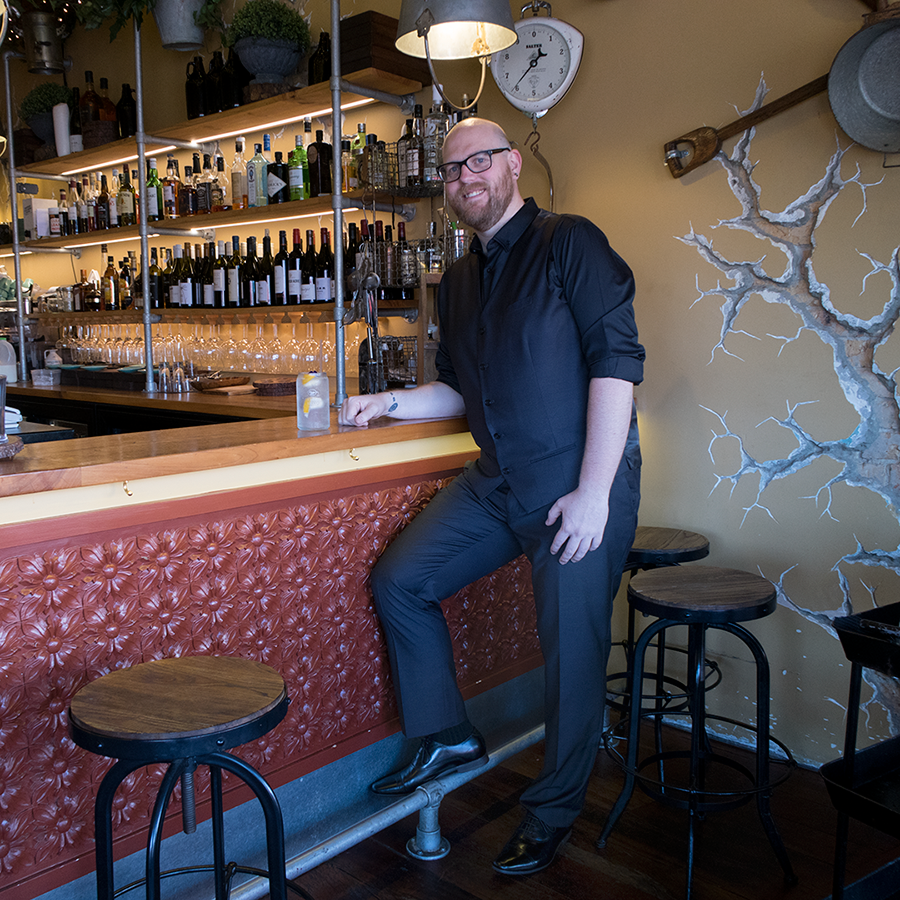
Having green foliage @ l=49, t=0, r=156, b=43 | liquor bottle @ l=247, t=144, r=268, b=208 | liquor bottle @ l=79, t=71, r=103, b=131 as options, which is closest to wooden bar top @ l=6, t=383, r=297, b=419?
liquor bottle @ l=247, t=144, r=268, b=208

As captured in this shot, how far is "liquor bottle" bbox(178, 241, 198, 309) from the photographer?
14.0 feet

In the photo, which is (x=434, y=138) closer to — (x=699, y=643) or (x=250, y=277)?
(x=250, y=277)

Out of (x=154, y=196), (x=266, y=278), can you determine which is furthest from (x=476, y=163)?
(x=154, y=196)

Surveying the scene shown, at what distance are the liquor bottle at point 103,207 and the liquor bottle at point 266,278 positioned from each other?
1.40 m

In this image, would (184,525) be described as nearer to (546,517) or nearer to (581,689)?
(546,517)

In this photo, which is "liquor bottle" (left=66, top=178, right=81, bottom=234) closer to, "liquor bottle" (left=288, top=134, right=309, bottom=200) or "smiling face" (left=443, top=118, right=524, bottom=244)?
"liquor bottle" (left=288, top=134, right=309, bottom=200)

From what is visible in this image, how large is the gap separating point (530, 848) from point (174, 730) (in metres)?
1.12

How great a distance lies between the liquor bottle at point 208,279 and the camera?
425cm

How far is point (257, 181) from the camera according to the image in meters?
3.90

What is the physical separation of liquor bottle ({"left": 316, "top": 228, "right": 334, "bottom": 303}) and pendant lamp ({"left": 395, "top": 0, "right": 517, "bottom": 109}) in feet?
4.66

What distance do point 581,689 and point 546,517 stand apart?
1.37 ft

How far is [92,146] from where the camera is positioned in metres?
4.71

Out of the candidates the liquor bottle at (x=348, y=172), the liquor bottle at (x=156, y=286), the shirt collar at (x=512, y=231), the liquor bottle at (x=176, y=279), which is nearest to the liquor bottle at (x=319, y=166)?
the liquor bottle at (x=348, y=172)

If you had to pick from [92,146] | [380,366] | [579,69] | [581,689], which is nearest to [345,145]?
[579,69]
